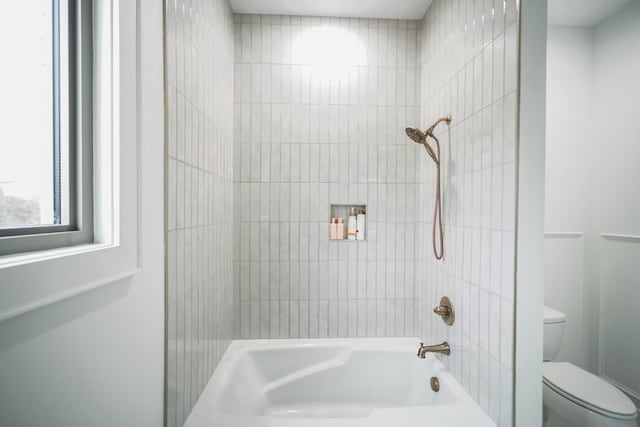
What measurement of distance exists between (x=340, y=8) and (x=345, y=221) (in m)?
1.38

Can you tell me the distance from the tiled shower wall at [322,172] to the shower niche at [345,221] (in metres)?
0.03

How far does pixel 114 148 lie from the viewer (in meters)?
0.81

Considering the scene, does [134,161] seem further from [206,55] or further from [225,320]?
[225,320]

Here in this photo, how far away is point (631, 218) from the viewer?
2.11 metres

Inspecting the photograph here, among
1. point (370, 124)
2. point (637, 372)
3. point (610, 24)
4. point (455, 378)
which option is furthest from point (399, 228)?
point (610, 24)

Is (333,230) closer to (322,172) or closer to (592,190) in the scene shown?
(322,172)

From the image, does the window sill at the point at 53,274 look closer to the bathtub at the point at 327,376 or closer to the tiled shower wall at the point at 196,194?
the tiled shower wall at the point at 196,194

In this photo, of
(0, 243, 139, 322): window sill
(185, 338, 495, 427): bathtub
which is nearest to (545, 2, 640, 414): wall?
(185, 338, 495, 427): bathtub

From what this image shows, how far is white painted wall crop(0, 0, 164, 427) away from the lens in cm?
56

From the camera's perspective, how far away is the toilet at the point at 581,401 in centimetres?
145

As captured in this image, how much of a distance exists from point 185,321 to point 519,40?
1.61 meters

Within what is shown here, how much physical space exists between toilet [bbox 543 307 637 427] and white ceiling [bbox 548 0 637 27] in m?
2.23

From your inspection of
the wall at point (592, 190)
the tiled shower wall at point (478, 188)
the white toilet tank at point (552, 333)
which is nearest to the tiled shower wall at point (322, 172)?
the tiled shower wall at point (478, 188)

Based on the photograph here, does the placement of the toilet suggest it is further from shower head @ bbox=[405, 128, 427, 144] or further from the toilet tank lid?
shower head @ bbox=[405, 128, 427, 144]
